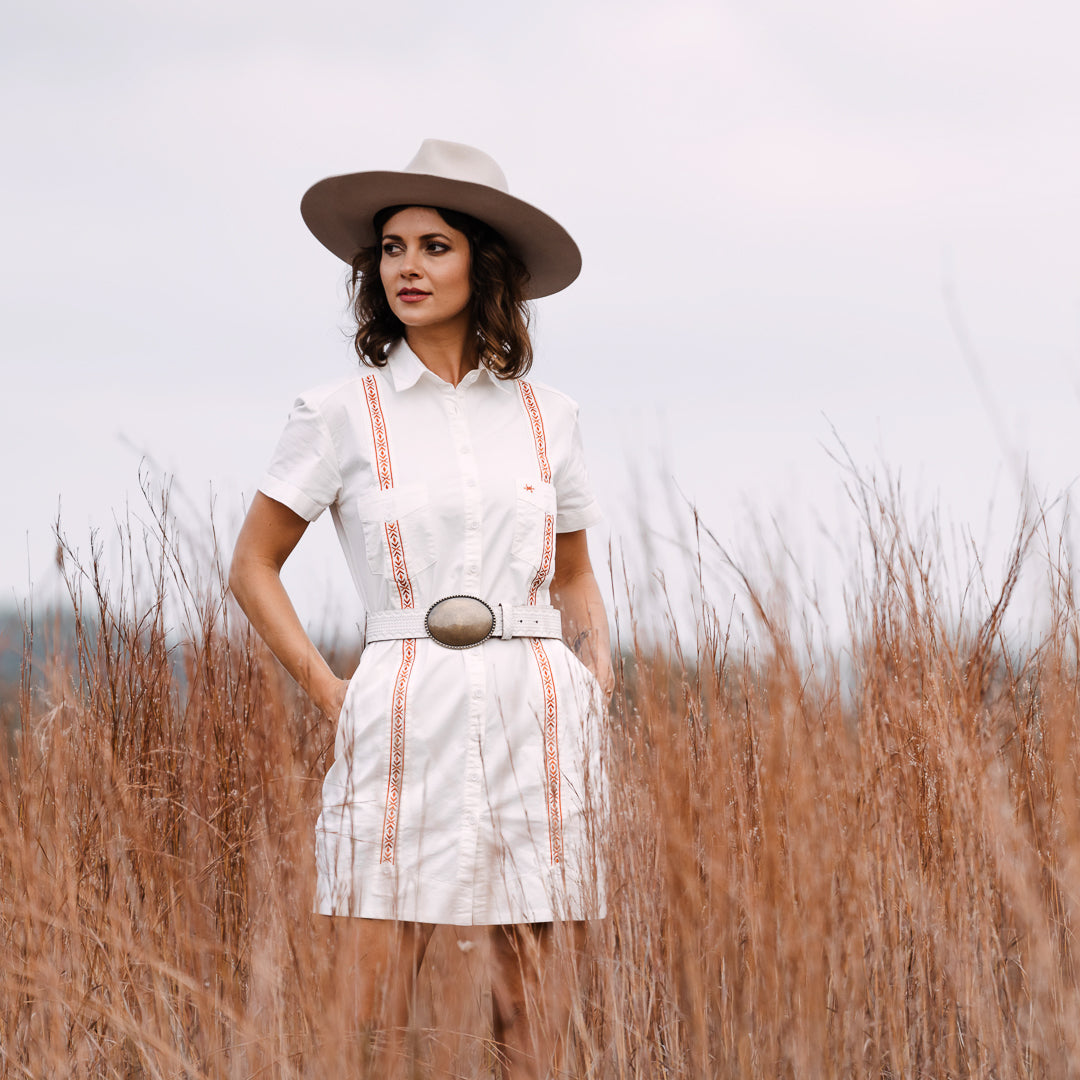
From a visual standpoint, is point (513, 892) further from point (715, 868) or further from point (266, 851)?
point (266, 851)

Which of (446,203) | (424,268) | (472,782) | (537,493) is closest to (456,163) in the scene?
(446,203)

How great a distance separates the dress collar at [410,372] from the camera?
187 cm

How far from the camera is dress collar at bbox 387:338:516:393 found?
187 cm

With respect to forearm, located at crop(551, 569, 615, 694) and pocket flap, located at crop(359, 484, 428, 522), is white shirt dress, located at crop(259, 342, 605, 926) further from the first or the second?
forearm, located at crop(551, 569, 615, 694)

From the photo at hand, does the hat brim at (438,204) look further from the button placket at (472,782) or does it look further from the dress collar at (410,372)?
the button placket at (472,782)

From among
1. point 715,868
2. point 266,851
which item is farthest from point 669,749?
point 266,851

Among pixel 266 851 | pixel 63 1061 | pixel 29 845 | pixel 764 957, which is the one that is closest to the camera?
pixel 266 851

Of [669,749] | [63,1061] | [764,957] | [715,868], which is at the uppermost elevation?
[669,749]

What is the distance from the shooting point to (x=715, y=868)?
1530 mm

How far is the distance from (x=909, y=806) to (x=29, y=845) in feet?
4.61

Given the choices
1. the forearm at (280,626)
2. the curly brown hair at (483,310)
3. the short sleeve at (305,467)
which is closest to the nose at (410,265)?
the curly brown hair at (483,310)

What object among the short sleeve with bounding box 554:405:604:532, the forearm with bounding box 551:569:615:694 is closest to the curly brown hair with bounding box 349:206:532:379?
the short sleeve with bounding box 554:405:604:532

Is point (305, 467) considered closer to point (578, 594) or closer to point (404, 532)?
point (404, 532)

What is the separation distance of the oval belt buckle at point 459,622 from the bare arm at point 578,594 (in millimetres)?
271
